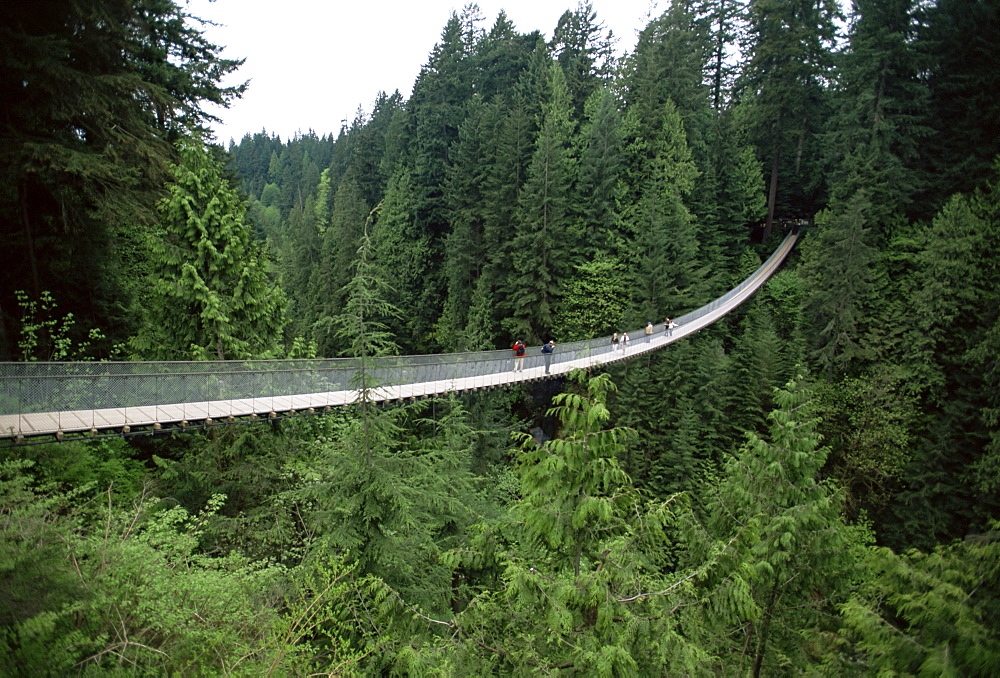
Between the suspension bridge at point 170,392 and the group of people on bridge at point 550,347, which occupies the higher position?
the suspension bridge at point 170,392

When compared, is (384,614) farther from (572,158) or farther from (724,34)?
(724,34)

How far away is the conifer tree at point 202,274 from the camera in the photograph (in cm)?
891

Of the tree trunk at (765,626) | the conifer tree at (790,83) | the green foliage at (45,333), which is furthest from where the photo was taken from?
the conifer tree at (790,83)

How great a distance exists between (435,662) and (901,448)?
61.6 feet

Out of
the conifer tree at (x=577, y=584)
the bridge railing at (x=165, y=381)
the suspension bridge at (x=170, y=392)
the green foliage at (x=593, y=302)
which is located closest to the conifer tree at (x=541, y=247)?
the green foliage at (x=593, y=302)

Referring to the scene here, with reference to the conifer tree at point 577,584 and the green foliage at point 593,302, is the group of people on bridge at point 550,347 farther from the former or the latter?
the conifer tree at point 577,584

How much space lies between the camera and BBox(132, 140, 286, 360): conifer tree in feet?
29.2

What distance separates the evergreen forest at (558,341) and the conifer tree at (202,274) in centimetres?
8

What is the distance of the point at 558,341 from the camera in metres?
23.2

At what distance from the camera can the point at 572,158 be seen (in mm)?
26391

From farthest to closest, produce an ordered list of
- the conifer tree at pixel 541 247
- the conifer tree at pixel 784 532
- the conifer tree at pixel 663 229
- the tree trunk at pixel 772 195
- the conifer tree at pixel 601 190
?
the tree trunk at pixel 772 195 < the conifer tree at pixel 601 190 < the conifer tree at pixel 541 247 < the conifer tree at pixel 663 229 < the conifer tree at pixel 784 532

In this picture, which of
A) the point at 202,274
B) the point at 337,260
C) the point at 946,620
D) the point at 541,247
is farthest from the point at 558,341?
the point at 946,620

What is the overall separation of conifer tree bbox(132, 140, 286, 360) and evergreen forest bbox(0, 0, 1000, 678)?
78 mm

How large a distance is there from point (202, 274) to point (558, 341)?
16.3 m
